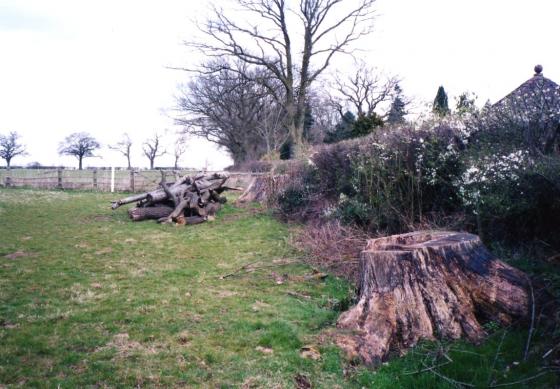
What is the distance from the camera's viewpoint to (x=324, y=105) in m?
40.2

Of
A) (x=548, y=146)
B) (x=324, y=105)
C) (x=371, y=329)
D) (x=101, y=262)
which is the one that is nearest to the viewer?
(x=371, y=329)

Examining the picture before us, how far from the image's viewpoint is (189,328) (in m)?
4.33

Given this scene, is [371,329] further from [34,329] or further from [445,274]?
[34,329]

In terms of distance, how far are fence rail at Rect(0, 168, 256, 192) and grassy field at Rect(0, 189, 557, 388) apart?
15341 millimetres

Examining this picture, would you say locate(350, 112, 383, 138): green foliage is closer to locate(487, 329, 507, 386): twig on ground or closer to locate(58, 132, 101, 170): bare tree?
locate(487, 329, 507, 386): twig on ground

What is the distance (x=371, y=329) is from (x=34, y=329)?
3.52 meters

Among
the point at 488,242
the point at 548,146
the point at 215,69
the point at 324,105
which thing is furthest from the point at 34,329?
the point at 324,105

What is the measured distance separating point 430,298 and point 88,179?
24294 millimetres

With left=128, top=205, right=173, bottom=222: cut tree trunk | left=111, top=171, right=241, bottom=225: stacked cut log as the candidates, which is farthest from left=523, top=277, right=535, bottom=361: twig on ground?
left=128, top=205, right=173, bottom=222: cut tree trunk

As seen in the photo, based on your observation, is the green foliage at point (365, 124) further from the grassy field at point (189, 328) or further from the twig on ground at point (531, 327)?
the twig on ground at point (531, 327)

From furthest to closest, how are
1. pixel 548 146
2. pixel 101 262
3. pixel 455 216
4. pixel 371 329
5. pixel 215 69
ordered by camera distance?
pixel 215 69 < pixel 101 262 < pixel 455 216 < pixel 548 146 < pixel 371 329

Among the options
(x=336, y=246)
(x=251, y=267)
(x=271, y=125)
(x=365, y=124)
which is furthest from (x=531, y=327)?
(x=271, y=125)

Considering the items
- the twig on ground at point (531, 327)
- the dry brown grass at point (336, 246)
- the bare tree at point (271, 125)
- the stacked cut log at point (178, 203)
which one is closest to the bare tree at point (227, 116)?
the bare tree at point (271, 125)

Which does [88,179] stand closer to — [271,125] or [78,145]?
[271,125]
